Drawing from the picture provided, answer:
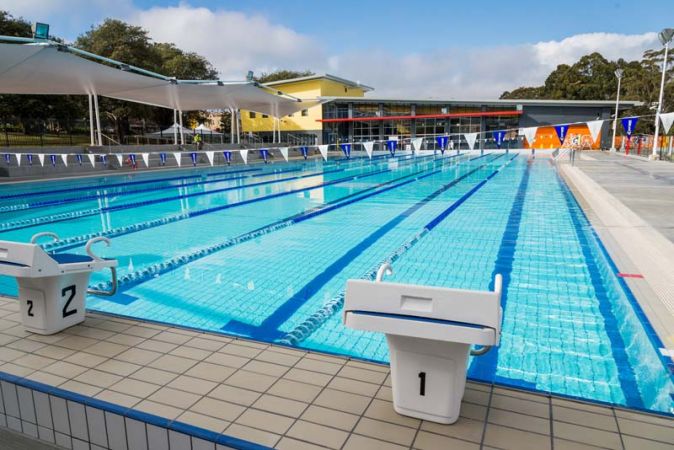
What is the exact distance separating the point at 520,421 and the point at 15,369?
215cm

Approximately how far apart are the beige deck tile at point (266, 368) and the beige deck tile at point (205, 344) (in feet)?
0.88

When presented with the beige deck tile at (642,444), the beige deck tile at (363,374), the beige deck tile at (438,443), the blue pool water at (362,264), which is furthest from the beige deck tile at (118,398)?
the beige deck tile at (642,444)

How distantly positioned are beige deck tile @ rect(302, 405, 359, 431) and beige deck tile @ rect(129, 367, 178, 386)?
2.20 ft

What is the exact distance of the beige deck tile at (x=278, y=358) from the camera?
2.15 metres

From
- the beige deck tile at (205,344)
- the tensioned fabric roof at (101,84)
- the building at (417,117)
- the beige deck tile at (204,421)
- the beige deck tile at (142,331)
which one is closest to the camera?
the beige deck tile at (204,421)

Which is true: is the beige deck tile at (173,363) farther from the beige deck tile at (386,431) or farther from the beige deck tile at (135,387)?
the beige deck tile at (386,431)

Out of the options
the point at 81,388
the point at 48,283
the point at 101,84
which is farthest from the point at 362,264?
the point at 101,84

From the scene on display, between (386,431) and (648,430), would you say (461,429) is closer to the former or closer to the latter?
(386,431)

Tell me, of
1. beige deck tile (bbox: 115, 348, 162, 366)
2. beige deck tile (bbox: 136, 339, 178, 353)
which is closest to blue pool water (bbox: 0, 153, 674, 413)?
beige deck tile (bbox: 136, 339, 178, 353)

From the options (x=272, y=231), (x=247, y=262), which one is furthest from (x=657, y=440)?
(x=272, y=231)

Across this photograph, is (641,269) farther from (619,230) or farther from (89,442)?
(89,442)

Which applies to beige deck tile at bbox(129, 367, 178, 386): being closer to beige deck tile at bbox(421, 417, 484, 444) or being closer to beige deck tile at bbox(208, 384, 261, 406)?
beige deck tile at bbox(208, 384, 261, 406)

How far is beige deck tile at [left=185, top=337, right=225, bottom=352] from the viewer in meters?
2.31

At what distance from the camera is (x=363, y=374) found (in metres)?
2.04
